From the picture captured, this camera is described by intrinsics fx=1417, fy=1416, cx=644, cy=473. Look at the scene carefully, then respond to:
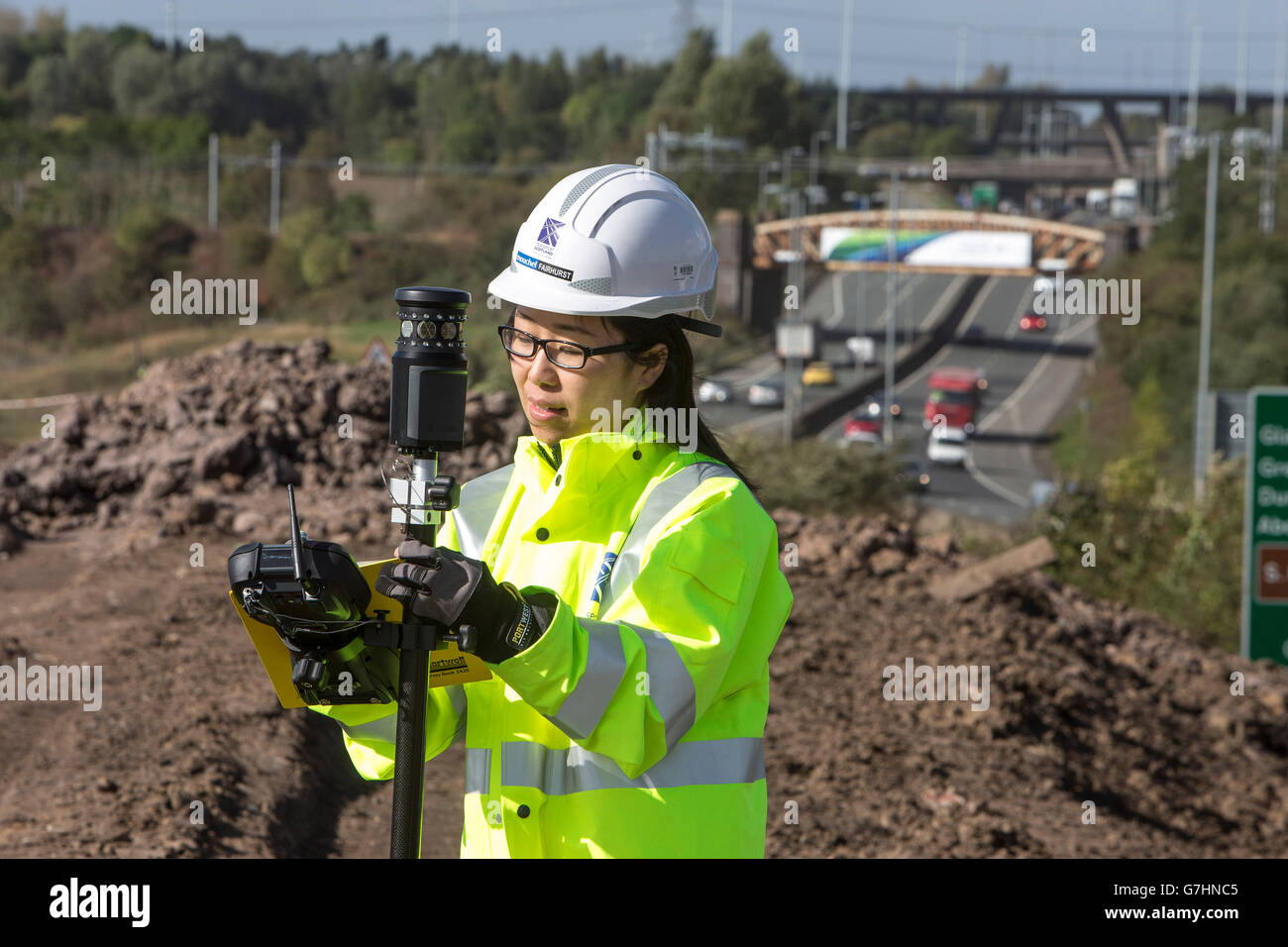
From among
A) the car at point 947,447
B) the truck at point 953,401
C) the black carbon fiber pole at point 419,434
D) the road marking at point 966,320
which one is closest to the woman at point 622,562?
the black carbon fiber pole at point 419,434

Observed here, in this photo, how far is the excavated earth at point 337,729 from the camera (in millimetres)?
6426

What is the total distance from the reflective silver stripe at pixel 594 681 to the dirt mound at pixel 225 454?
978 centimetres

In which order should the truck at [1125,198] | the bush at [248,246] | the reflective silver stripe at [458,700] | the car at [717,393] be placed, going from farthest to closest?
the truck at [1125,198]
the bush at [248,246]
the car at [717,393]
the reflective silver stripe at [458,700]

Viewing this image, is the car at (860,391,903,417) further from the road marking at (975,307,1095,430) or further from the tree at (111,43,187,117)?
the tree at (111,43,187,117)

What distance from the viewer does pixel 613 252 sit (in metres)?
2.34

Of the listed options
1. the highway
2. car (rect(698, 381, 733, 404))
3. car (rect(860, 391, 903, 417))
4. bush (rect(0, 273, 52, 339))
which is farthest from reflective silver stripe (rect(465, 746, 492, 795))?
bush (rect(0, 273, 52, 339))

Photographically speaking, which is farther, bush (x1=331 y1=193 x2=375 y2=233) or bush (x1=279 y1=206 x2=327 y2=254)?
bush (x1=331 y1=193 x2=375 y2=233)

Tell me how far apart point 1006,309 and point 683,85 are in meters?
29.2

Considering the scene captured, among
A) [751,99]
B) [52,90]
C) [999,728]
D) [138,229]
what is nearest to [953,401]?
[138,229]

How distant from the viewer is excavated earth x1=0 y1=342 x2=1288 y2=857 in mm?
6426

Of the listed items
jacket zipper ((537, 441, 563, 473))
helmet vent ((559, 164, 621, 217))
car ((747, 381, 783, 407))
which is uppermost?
helmet vent ((559, 164, 621, 217))

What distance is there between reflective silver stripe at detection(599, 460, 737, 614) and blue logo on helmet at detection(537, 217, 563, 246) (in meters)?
0.45

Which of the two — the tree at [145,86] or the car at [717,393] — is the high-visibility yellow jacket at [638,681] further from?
the tree at [145,86]

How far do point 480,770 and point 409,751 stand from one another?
0.21 meters
